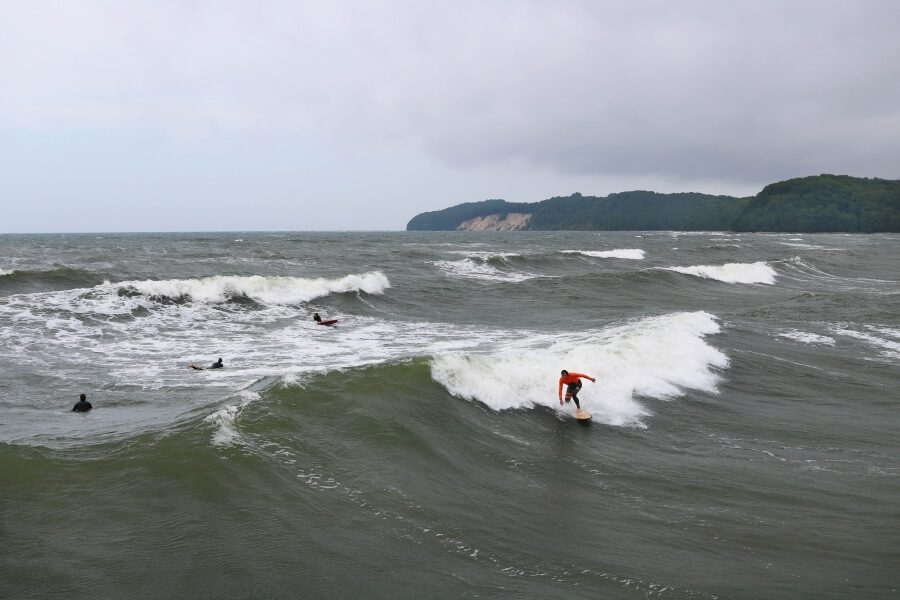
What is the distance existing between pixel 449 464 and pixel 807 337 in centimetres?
1553

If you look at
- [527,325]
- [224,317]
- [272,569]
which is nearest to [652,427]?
[272,569]

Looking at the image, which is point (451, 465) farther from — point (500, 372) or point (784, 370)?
point (784, 370)

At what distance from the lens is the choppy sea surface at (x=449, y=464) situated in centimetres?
591

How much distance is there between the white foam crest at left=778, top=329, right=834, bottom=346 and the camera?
18.7m

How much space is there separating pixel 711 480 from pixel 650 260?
5088 centimetres

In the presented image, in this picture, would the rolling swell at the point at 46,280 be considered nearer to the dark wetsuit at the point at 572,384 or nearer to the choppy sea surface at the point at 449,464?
the choppy sea surface at the point at 449,464

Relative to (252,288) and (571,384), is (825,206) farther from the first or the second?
(571,384)

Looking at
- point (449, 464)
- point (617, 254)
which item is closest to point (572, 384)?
point (449, 464)

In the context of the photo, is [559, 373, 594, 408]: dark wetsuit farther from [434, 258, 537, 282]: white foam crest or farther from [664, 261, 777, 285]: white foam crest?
[664, 261, 777, 285]: white foam crest

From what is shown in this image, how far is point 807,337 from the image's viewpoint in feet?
63.6

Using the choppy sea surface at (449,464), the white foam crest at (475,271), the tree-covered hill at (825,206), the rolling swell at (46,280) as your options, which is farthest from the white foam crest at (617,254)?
the tree-covered hill at (825,206)

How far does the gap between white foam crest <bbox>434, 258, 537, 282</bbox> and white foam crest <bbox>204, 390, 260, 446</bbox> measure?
28814mm

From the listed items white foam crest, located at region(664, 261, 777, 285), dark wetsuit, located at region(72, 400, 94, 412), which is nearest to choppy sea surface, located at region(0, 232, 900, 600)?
dark wetsuit, located at region(72, 400, 94, 412)

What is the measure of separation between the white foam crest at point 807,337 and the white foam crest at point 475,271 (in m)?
19.2
